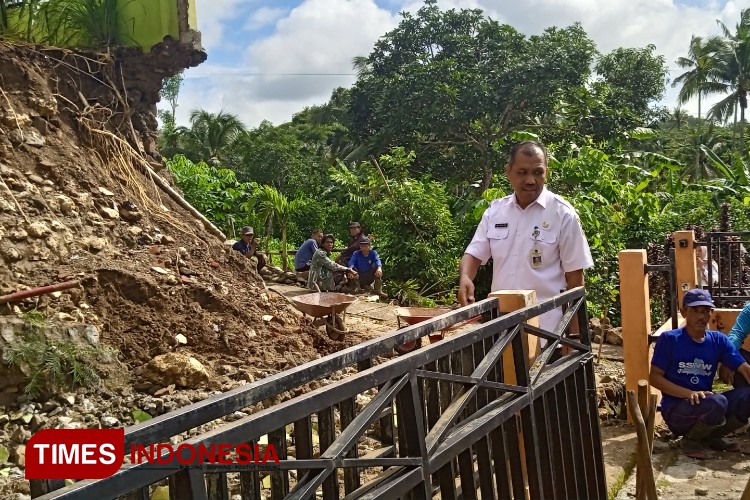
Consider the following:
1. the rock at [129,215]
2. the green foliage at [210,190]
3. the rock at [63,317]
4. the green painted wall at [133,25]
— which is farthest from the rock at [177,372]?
the green foliage at [210,190]

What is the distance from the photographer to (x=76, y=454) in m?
1.51

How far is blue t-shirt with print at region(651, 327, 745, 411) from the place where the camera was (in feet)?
14.8

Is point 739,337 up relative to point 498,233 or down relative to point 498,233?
down

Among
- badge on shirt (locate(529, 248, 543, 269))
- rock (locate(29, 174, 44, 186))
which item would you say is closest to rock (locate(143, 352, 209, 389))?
rock (locate(29, 174, 44, 186))

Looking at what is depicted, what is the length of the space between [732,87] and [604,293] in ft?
85.4

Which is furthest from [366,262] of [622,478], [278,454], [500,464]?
[278,454]

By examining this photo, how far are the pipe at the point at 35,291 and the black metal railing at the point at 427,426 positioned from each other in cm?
439

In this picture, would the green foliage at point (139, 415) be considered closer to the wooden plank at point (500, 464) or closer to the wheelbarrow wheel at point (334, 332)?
the wheelbarrow wheel at point (334, 332)

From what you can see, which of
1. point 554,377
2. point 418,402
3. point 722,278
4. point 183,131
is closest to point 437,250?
point 722,278

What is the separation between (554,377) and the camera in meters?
2.82

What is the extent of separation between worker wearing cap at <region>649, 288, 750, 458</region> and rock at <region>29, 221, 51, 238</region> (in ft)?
18.3

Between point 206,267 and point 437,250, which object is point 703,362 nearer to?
point 206,267

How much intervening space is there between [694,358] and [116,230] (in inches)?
229

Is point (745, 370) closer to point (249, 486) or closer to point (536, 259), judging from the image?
point (536, 259)
